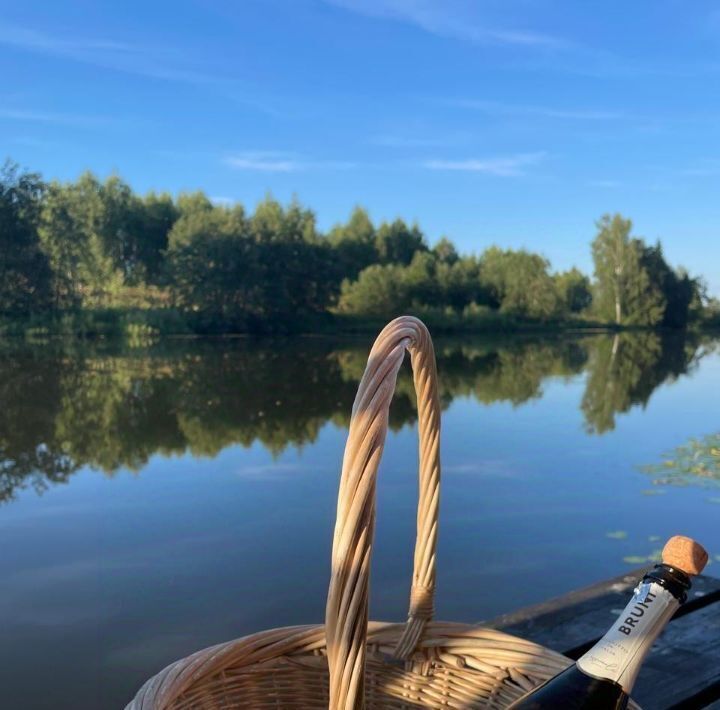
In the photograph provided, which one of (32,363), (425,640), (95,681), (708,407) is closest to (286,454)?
(95,681)

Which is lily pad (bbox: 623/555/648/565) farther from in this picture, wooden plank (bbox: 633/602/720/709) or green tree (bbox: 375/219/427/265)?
green tree (bbox: 375/219/427/265)

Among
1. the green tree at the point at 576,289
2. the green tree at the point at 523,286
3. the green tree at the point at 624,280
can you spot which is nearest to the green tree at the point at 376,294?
the green tree at the point at 523,286

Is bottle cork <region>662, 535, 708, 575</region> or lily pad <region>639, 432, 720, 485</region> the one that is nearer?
bottle cork <region>662, 535, 708, 575</region>

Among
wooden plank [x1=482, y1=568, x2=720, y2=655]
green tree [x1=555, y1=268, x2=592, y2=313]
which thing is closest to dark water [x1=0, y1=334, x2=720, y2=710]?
wooden plank [x1=482, y1=568, x2=720, y2=655]

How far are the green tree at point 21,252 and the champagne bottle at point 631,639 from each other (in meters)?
19.7

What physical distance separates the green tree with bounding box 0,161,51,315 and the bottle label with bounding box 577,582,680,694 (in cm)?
1979

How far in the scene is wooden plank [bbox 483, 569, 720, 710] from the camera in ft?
3.33

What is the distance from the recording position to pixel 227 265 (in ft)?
68.7

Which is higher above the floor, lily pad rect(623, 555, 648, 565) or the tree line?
the tree line

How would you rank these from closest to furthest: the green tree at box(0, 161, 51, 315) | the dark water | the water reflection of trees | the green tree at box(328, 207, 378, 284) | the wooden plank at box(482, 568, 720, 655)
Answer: the wooden plank at box(482, 568, 720, 655)
the dark water
the water reflection of trees
the green tree at box(0, 161, 51, 315)
the green tree at box(328, 207, 378, 284)

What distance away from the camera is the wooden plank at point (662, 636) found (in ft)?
3.33

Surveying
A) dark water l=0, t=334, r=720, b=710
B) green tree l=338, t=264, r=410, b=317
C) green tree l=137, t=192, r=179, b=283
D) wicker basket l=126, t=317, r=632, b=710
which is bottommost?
dark water l=0, t=334, r=720, b=710

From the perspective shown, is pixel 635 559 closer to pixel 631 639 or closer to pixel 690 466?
pixel 690 466

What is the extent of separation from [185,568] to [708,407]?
19.8ft
